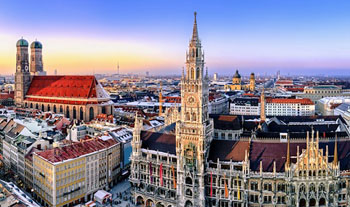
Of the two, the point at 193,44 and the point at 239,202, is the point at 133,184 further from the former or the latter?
the point at 193,44

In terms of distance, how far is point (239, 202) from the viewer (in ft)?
227

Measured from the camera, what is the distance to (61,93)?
538 ft

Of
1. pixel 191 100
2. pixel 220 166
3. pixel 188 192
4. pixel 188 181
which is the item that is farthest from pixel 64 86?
pixel 220 166

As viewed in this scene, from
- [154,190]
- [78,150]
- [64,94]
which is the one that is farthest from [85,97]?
[154,190]

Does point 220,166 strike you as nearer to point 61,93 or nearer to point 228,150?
point 228,150

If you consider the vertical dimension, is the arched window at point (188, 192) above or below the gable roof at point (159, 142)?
below

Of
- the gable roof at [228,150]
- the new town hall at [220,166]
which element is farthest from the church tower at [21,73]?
the gable roof at [228,150]

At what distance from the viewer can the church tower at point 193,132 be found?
7225cm

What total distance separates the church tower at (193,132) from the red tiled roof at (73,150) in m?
25.7

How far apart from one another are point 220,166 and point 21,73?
14412 centimetres

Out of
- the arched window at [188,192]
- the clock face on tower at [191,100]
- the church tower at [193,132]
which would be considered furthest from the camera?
the clock face on tower at [191,100]

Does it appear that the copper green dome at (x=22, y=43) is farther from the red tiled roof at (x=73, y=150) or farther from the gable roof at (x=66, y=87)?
the red tiled roof at (x=73, y=150)

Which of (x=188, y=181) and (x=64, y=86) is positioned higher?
(x=64, y=86)

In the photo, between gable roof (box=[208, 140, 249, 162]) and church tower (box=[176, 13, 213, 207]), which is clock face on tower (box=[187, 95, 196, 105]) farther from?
gable roof (box=[208, 140, 249, 162])
